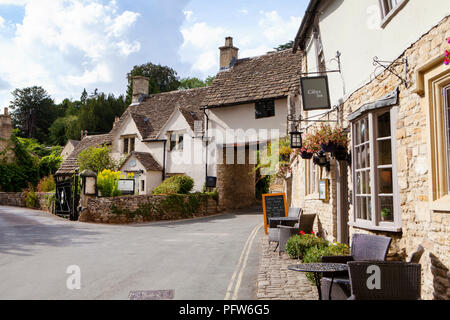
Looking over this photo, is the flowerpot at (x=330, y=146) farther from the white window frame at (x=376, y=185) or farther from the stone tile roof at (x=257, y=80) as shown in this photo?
the stone tile roof at (x=257, y=80)

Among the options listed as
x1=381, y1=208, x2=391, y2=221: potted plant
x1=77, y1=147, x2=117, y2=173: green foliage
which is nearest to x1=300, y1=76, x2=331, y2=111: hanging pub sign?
x1=381, y1=208, x2=391, y2=221: potted plant

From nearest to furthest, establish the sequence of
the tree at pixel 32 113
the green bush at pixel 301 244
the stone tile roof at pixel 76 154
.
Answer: the green bush at pixel 301 244 < the stone tile roof at pixel 76 154 < the tree at pixel 32 113

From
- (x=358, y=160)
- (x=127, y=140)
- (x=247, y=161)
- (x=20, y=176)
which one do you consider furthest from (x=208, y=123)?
(x=20, y=176)

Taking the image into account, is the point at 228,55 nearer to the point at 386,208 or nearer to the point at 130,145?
the point at 130,145

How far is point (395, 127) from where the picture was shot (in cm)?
659

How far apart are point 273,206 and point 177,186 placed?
10.7 metres

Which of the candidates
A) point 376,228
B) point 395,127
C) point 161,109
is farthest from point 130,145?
point 395,127

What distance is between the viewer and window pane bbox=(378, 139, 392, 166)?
6.95 meters

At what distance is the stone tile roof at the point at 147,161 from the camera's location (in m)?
27.6

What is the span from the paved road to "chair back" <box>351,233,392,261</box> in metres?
1.83

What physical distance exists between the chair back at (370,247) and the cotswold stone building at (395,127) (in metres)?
0.62

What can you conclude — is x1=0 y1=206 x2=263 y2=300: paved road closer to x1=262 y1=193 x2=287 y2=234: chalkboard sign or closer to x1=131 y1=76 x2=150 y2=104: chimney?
x1=262 y1=193 x2=287 y2=234: chalkboard sign

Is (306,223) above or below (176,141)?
below

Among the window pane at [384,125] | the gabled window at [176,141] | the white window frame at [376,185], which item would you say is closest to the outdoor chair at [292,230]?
the white window frame at [376,185]
